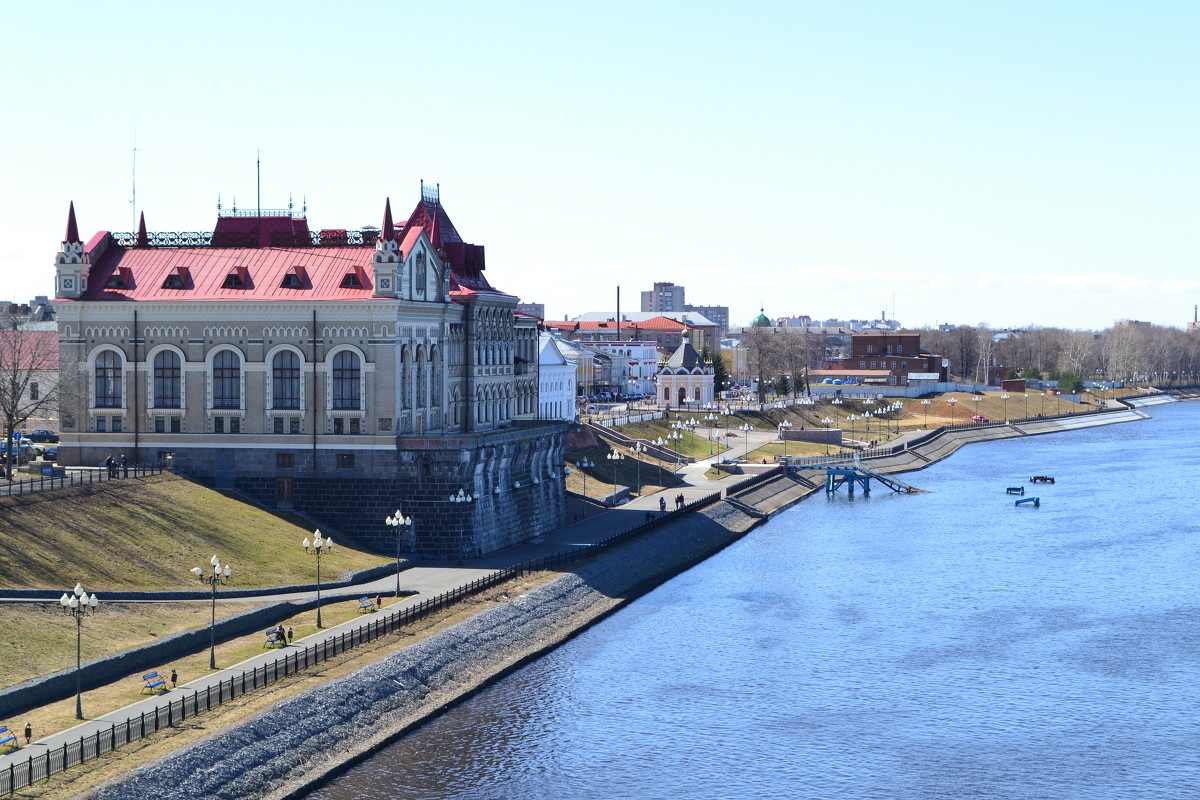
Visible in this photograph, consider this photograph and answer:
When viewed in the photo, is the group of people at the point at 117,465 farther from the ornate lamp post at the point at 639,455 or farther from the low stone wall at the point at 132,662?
the ornate lamp post at the point at 639,455

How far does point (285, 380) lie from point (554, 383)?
60.6 m

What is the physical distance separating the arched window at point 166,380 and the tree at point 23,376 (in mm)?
5429

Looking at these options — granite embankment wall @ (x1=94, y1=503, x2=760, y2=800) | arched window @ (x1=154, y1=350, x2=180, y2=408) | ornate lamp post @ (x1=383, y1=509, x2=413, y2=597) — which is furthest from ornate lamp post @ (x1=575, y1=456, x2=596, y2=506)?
arched window @ (x1=154, y1=350, x2=180, y2=408)

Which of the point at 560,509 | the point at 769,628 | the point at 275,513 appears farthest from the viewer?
the point at 560,509

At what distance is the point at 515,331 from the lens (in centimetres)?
10275

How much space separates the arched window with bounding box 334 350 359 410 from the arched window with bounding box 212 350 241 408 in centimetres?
590

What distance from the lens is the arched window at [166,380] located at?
81.4m

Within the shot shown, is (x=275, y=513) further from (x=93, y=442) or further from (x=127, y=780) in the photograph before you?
(x=127, y=780)

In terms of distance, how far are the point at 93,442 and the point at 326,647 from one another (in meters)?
32.8

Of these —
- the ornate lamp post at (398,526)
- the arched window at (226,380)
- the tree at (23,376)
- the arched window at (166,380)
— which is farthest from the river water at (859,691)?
the tree at (23,376)

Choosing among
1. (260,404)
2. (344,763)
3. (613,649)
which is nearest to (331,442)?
(260,404)

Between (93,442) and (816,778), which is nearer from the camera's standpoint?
(816,778)

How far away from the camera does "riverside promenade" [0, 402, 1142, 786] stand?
45.2 metres

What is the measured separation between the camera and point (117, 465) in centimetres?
7900
